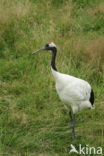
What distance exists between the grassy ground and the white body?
1.18 ft

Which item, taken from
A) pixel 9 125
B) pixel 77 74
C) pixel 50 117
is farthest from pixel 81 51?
pixel 9 125

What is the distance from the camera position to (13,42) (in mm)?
6734

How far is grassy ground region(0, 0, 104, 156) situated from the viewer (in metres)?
4.43

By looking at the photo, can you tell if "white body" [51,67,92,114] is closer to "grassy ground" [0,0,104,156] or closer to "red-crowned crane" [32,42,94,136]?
"red-crowned crane" [32,42,94,136]

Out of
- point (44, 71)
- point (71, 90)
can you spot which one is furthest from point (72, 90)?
point (44, 71)

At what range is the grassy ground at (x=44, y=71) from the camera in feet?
14.5

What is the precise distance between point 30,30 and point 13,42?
43 centimetres

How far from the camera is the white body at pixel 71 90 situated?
4.45m

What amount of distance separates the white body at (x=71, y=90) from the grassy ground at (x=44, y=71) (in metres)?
0.36

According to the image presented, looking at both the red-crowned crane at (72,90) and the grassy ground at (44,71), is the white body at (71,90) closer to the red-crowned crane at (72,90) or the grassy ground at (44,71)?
the red-crowned crane at (72,90)

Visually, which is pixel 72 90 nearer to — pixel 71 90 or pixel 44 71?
pixel 71 90

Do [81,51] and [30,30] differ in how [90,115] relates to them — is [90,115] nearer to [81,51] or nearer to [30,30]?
[81,51]

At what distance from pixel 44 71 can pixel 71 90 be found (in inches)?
51.4

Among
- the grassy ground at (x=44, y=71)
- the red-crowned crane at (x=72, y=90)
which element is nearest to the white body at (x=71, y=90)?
the red-crowned crane at (x=72, y=90)
